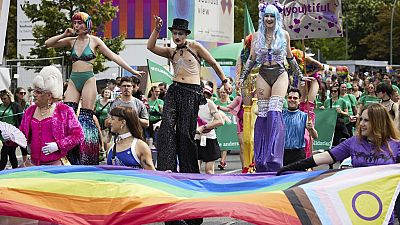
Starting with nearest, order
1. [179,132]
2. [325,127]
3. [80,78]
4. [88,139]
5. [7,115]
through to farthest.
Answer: [179,132]
[88,139]
[80,78]
[7,115]
[325,127]

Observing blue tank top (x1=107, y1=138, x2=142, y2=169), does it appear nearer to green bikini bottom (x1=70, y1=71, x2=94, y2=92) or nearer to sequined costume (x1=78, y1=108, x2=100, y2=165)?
sequined costume (x1=78, y1=108, x2=100, y2=165)

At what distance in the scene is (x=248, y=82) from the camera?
13.0 meters

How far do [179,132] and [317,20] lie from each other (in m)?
8.07

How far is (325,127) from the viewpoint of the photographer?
1734cm

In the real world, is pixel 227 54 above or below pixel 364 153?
above

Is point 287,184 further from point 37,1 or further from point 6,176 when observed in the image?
point 37,1

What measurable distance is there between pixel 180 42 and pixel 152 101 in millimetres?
7813

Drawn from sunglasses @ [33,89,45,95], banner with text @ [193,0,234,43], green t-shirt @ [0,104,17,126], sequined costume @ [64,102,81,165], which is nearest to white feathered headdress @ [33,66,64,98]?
sunglasses @ [33,89,45,95]

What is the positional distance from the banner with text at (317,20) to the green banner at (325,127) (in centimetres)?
181

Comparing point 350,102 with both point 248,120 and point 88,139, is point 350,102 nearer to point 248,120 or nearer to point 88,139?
point 248,120

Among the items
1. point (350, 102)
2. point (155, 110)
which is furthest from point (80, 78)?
point (350, 102)

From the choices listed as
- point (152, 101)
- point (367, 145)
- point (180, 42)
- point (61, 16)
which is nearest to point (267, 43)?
point (180, 42)

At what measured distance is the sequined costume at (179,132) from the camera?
8711 millimetres

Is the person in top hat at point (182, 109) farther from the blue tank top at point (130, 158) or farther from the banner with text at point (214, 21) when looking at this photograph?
the banner with text at point (214, 21)
